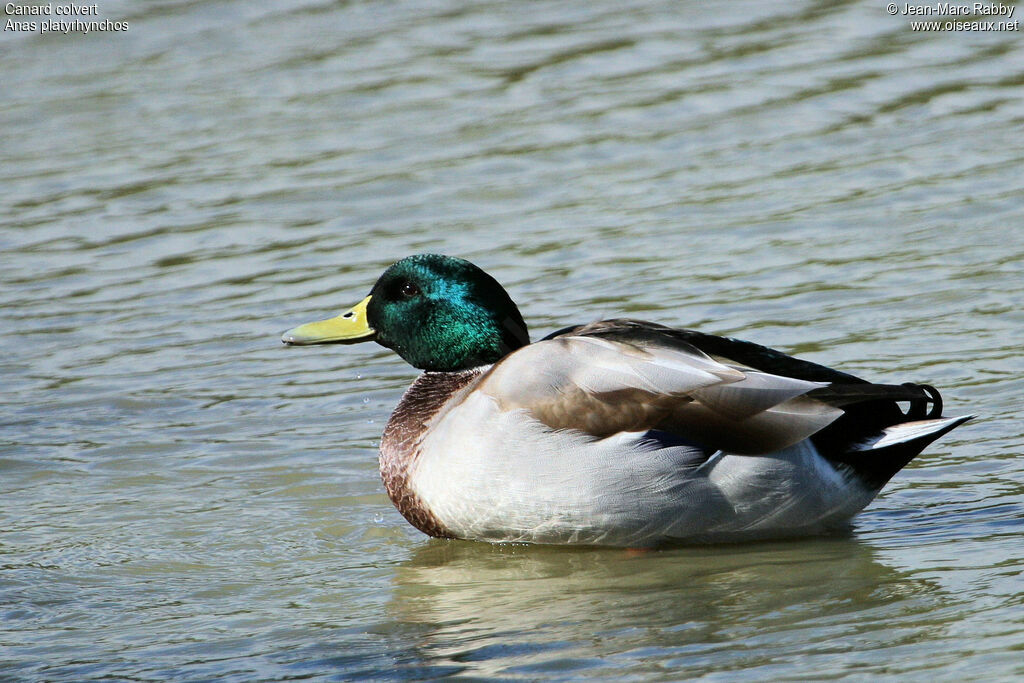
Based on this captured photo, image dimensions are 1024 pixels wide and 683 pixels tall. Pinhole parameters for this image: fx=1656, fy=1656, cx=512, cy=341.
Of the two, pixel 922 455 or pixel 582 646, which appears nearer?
pixel 582 646

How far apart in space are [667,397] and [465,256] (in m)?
3.76

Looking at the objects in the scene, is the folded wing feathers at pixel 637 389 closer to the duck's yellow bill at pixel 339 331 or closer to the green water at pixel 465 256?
the green water at pixel 465 256

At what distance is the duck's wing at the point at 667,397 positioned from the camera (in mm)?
4992

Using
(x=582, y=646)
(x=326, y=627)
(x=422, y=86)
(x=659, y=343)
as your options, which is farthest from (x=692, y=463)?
(x=422, y=86)

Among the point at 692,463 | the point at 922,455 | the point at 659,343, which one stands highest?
the point at 659,343

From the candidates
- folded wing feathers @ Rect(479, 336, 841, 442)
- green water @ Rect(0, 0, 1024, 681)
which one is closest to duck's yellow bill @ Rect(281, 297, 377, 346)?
green water @ Rect(0, 0, 1024, 681)

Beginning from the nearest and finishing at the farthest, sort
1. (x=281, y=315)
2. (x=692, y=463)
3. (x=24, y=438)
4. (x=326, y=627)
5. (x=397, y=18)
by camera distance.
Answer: (x=326, y=627) → (x=692, y=463) → (x=24, y=438) → (x=281, y=315) → (x=397, y=18)

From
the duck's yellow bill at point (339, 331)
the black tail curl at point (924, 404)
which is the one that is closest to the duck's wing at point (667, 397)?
the black tail curl at point (924, 404)

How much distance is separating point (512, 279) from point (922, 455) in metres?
2.76

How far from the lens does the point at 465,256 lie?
8656mm

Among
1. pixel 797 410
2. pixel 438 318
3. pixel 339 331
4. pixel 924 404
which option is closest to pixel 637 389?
pixel 797 410

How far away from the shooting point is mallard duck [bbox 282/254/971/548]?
502cm

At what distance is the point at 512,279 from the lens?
27.2 feet

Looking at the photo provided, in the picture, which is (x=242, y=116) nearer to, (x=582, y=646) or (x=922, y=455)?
(x=922, y=455)
